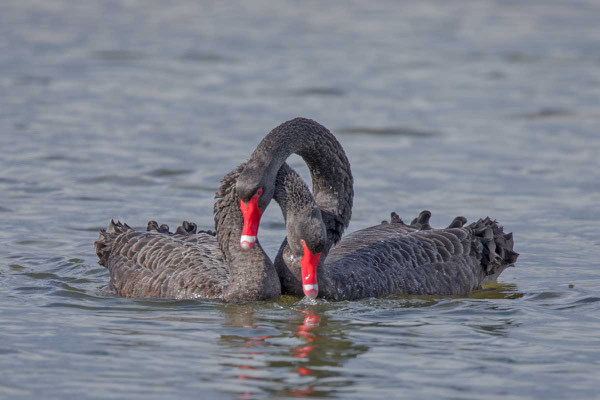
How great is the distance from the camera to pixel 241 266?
964cm

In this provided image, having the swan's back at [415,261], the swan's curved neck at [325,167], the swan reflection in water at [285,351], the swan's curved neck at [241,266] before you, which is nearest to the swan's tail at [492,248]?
the swan's back at [415,261]

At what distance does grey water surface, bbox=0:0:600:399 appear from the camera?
25.7 feet

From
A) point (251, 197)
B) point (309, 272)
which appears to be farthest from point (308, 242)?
point (251, 197)

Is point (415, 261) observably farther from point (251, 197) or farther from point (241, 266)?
point (251, 197)

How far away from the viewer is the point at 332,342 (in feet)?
27.9

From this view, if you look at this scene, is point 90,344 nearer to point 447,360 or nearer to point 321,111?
point 447,360

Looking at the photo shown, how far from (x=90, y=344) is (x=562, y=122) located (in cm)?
1197

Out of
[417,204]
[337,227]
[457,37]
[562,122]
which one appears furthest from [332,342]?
[457,37]

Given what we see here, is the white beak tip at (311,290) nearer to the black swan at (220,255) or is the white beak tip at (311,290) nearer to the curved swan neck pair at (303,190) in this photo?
the curved swan neck pair at (303,190)

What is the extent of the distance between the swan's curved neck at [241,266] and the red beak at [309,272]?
428mm

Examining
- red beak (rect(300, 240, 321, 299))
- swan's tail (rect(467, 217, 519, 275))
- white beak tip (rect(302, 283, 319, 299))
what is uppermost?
swan's tail (rect(467, 217, 519, 275))

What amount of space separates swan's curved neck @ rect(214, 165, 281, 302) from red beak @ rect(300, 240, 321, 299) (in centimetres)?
43

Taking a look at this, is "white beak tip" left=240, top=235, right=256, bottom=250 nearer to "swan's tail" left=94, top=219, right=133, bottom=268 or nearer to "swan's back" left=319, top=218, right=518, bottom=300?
"swan's back" left=319, top=218, right=518, bottom=300

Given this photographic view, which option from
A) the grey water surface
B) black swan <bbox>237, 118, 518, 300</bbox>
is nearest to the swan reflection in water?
the grey water surface
